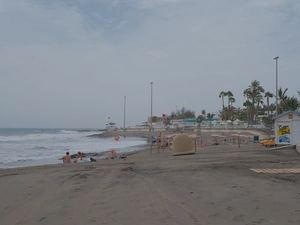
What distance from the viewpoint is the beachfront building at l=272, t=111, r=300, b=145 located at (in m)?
19.3

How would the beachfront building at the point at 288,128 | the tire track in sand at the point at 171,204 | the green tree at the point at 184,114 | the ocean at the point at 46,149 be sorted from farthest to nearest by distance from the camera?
the green tree at the point at 184,114, the ocean at the point at 46,149, the beachfront building at the point at 288,128, the tire track in sand at the point at 171,204

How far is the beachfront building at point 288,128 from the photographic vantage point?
19.3 meters

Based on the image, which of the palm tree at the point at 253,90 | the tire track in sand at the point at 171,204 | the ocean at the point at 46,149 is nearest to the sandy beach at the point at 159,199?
the tire track in sand at the point at 171,204

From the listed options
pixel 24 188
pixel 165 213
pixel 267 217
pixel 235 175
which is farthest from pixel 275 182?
pixel 24 188

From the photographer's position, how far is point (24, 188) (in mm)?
9164

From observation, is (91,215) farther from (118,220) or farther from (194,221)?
(194,221)

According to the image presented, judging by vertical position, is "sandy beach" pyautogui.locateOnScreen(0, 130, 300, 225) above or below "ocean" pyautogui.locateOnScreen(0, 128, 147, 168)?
above

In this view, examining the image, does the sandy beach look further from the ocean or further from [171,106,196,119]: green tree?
[171,106,196,119]: green tree

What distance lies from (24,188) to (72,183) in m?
1.35

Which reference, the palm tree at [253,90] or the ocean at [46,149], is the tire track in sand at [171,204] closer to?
the ocean at [46,149]

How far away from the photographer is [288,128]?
64.0 feet

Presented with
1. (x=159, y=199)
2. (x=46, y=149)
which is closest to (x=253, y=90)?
(x=46, y=149)

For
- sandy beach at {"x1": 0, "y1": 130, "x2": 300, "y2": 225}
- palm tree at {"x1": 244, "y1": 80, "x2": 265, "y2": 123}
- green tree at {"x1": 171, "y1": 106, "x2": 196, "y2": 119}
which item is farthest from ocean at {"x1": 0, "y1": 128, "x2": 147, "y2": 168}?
green tree at {"x1": 171, "y1": 106, "x2": 196, "y2": 119}

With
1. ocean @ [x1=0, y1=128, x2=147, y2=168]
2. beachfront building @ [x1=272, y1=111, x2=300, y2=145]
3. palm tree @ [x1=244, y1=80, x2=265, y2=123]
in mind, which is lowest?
ocean @ [x1=0, y1=128, x2=147, y2=168]
